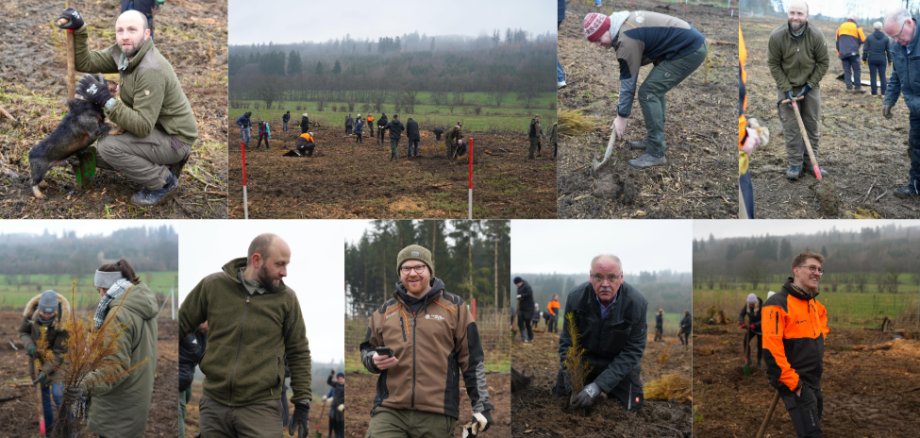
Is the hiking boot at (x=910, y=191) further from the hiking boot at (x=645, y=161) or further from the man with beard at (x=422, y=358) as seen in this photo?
the man with beard at (x=422, y=358)

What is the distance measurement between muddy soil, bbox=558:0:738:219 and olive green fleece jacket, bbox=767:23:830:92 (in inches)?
15.6

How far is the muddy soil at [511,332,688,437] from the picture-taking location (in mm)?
8594

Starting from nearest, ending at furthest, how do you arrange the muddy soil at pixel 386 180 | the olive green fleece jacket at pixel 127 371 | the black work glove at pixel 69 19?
the olive green fleece jacket at pixel 127 371 < the black work glove at pixel 69 19 < the muddy soil at pixel 386 180

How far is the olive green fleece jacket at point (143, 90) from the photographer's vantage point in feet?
27.9

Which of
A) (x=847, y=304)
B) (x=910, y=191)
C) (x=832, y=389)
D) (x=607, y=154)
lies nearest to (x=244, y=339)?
(x=607, y=154)

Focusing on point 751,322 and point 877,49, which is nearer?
point 751,322

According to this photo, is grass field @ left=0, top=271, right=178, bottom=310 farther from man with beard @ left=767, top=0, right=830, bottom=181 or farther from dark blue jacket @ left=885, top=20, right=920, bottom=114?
dark blue jacket @ left=885, top=20, right=920, bottom=114

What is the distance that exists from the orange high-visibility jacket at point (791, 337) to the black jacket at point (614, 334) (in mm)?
974

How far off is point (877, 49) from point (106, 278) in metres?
7.26

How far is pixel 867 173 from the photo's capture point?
1000cm

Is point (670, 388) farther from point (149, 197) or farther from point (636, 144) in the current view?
point (149, 197)

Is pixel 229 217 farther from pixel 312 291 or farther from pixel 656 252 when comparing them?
pixel 656 252

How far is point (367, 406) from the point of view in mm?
8836

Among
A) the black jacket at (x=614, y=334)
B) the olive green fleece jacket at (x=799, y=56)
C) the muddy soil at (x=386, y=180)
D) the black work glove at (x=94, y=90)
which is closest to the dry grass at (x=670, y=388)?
the black jacket at (x=614, y=334)
